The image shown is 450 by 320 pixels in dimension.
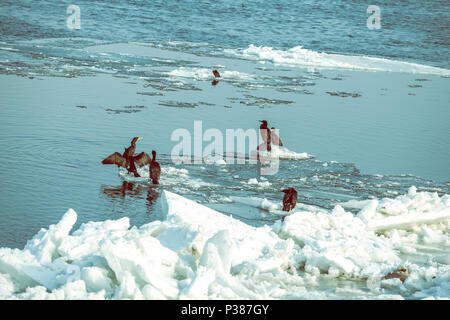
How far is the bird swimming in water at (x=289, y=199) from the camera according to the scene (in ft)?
31.0

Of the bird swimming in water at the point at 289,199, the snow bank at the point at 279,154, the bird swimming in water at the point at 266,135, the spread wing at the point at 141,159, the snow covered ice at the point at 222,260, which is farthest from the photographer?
the bird swimming in water at the point at 266,135

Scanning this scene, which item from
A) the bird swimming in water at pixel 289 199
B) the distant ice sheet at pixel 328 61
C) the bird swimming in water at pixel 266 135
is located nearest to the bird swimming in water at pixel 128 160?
the bird swimming in water at pixel 289 199

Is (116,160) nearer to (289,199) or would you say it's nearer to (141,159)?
(141,159)

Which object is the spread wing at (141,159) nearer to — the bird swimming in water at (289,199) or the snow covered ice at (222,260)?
the snow covered ice at (222,260)

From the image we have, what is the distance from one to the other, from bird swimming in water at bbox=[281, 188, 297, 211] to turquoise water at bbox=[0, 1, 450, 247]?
0.40m

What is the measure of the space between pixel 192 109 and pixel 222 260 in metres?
9.31

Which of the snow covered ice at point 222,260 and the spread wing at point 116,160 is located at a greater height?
the spread wing at point 116,160

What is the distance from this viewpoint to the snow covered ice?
238 inches

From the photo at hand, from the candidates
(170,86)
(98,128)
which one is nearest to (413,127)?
(170,86)

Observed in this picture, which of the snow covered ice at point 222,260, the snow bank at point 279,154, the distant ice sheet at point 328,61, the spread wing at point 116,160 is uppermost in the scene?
the distant ice sheet at point 328,61

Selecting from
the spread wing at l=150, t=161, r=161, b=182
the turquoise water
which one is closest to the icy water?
the turquoise water

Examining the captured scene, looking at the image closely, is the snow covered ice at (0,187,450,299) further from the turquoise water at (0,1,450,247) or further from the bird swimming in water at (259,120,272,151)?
the bird swimming in water at (259,120,272,151)

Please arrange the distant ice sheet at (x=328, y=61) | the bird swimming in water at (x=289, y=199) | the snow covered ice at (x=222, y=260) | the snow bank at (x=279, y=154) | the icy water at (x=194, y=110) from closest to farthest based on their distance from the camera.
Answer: the snow covered ice at (x=222, y=260) < the bird swimming in water at (x=289, y=199) < the icy water at (x=194, y=110) < the snow bank at (x=279, y=154) < the distant ice sheet at (x=328, y=61)

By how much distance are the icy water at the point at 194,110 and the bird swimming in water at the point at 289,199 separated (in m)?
0.32
